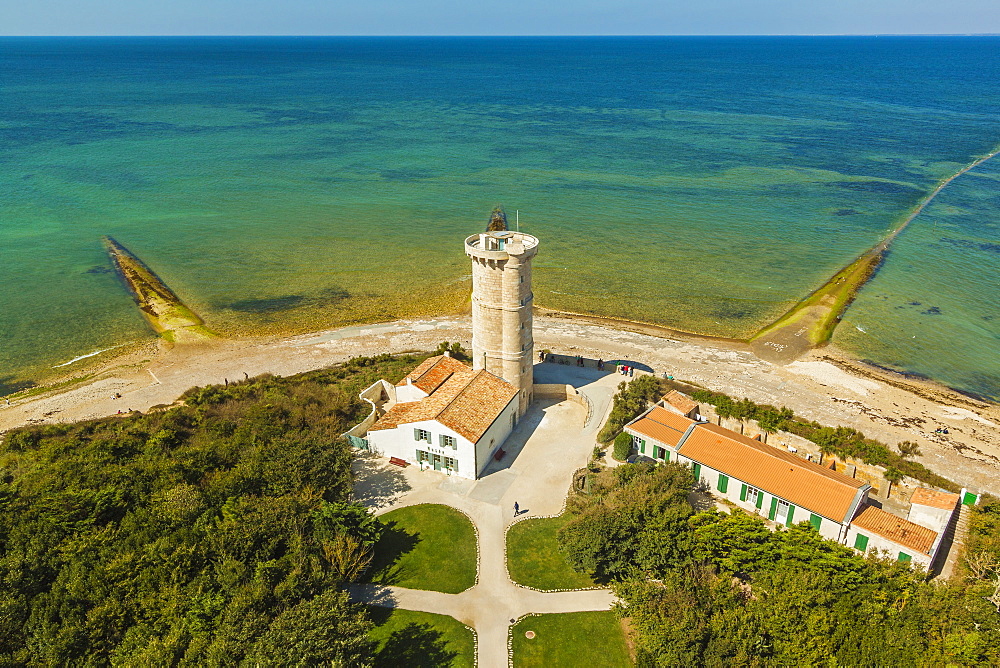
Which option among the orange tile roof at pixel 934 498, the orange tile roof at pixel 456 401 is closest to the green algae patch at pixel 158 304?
the orange tile roof at pixel 456 401

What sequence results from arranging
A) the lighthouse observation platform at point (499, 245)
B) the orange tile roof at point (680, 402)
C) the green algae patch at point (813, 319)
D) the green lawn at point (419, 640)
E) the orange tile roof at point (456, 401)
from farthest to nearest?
1. the green algae patch at point (813, 319)
2. the orange tile roof at point (680, 402)
3. the lighthouse observation platform at point (499, 245)
4. the orange tile roof at point (456, 401)
5. the green lawn at point (419, 640)

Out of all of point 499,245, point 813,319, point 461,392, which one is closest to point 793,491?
point 461,392

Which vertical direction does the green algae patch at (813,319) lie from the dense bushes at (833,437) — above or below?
below

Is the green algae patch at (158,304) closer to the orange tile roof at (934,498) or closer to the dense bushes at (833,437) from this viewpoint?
the dense bushes at (833,437)

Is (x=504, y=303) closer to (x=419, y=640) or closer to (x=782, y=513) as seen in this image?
(x=782, y=513)

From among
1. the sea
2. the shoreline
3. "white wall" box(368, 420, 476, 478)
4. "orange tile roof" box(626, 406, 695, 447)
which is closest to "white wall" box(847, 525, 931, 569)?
"orange tile roof" box(626, 406, 695, 447)

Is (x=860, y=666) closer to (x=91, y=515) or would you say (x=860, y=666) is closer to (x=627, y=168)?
(x=91, y=515)
